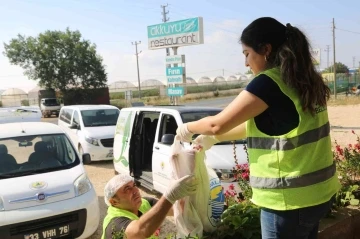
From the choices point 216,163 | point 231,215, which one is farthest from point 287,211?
point 216,163

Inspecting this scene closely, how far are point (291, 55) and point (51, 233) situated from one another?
360 cm

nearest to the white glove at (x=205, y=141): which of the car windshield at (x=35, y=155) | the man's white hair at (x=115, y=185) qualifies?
the man's white hair at (x=115, y=185)

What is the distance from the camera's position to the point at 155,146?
18.9 feet

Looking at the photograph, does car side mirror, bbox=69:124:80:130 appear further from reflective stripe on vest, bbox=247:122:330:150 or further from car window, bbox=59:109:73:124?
reflective stripe on vest, bbox=247:122:330:150

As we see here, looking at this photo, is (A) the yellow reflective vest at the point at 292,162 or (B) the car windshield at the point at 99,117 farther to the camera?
(B) the car windshield at the point at 99,117

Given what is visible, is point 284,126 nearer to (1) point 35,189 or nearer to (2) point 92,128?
(1) point 35,189

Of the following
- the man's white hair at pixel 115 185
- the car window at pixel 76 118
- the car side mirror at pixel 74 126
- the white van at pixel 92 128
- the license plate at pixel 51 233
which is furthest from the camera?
the car window at pixel 76 118

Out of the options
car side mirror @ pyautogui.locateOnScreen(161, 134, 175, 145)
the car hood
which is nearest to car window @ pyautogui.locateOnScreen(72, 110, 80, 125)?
car side mirror @ pyautogui.locateOnScreen(161, 134, 175, 145)

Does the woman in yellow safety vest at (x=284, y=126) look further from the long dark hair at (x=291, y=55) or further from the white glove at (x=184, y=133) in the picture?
the white glove at (x=184, y=133)

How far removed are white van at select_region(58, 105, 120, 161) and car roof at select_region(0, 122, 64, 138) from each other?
368 centimetres

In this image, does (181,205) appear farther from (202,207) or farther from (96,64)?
(96,64)

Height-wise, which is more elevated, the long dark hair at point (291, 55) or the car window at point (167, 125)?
the long dark hair at point (291, 55)

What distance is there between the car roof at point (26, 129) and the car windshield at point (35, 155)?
0.21 feet

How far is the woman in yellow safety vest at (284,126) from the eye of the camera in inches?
57.1
